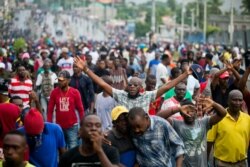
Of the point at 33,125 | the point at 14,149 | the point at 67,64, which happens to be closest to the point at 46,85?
the point at 67,64

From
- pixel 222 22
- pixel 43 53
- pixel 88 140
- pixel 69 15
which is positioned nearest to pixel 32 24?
pixel 222 22

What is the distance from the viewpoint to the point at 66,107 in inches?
488

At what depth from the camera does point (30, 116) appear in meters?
7.94

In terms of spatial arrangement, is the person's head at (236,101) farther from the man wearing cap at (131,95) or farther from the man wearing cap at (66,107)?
the man wearing cap at (66,107)

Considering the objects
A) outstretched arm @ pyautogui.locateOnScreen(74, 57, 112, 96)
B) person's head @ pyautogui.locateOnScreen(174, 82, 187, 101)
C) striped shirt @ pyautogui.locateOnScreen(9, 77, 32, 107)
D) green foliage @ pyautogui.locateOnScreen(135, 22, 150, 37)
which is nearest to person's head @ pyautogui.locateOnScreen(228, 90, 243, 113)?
person's head @ pyautogui.locateOnScreen(174, 82, 187, 101)

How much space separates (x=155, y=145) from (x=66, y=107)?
15.2ft

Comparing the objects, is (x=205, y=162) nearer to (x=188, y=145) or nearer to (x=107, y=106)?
(x=188, y=145)

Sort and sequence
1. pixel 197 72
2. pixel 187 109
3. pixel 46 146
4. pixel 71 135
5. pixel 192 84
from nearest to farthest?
pixel 46 146 → pixel 187 109 → pixel 71 135 → pixel 192 84 → pixel 197 72

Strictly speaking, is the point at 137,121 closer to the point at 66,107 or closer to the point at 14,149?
the point at 14,149

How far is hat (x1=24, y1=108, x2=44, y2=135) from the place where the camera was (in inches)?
311

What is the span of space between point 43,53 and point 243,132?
1482cm

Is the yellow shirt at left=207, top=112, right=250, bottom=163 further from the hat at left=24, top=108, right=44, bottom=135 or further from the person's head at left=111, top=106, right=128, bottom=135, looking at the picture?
the hat at left=24, top=108, right=44, bottom=135

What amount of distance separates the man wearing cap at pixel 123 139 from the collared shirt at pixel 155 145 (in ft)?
0.21

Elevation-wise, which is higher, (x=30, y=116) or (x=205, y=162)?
(x=30, y=116)
